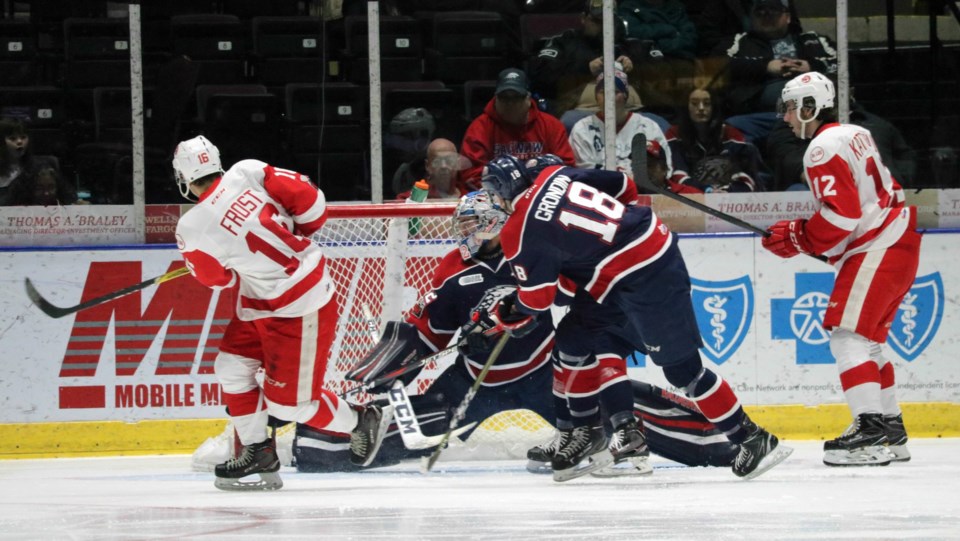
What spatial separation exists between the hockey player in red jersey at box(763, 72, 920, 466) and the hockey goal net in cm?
133

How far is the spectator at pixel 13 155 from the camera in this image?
6.50m

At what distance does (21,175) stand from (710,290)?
305 cm

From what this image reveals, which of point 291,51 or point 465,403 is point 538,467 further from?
point 291,51

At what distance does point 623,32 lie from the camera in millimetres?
6699

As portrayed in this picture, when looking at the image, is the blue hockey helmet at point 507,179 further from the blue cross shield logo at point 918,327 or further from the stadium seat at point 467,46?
the blue cross shield logo at point 918,327

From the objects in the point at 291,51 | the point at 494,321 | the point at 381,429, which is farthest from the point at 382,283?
the point at 291,51

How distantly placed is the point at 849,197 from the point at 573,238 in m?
1.01

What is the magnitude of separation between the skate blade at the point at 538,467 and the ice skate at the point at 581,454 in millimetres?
374

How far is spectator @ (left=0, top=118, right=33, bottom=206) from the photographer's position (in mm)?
6504

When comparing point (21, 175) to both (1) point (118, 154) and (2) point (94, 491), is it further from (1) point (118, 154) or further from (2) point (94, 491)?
(2) point (94, 491)

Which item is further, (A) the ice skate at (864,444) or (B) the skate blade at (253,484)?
(A) the ice skate at (864,444)

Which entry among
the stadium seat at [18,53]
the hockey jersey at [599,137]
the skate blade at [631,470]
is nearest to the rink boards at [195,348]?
the hockey jersey at [599,137]

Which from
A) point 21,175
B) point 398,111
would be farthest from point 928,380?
point 21,175

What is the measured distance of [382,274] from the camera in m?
5.82
